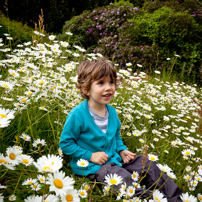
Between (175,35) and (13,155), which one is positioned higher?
(175,35)

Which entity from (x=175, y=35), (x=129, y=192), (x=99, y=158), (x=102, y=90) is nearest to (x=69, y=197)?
(x=129, y=192)

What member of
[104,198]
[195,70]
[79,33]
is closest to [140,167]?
[104,198]

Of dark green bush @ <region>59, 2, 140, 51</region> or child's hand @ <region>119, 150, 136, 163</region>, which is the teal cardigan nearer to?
child's hand @ <region>119, 150, 136, 163</region>

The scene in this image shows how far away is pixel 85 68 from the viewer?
65.7 inches

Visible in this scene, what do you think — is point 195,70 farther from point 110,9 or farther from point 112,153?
point 112,153

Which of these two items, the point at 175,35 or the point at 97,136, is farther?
the point at 175,35

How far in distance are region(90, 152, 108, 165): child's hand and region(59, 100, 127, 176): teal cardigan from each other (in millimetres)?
27

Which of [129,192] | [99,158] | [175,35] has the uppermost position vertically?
[175,35]

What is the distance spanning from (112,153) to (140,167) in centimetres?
25

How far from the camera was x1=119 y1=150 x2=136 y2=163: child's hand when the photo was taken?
1684 millimetres

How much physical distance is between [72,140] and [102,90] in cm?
43

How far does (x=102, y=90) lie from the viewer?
1522 mm

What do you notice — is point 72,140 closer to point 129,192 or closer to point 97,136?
point 97,136

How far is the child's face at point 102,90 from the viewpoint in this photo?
1.52m
